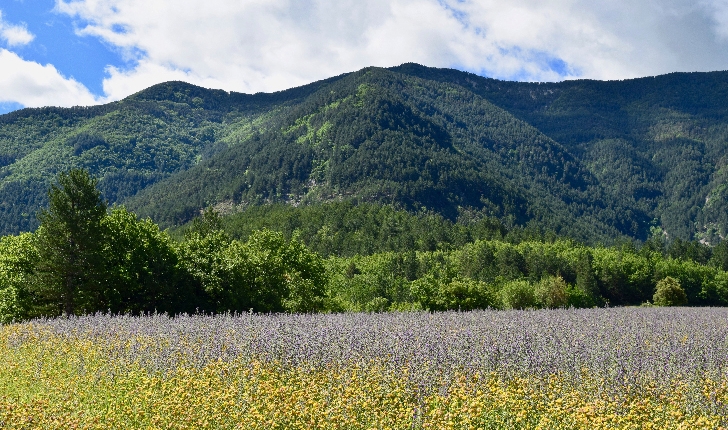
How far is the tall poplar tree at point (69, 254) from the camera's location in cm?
2866

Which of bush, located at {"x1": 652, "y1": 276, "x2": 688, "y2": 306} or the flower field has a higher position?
bush, located at {"x1": 652, "y1": 276, "x2": 688, "y2": 306}

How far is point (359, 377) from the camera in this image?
10.3 metres

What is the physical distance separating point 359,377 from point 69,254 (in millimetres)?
23706

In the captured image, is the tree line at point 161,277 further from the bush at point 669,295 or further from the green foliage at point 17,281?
the bush at point 669,295

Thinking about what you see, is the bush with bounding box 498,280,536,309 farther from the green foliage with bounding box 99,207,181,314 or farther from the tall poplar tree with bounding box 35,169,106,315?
Answer: the tall poplar tree with bounding box 35,169,106,315

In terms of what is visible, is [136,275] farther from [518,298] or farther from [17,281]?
[518,298]

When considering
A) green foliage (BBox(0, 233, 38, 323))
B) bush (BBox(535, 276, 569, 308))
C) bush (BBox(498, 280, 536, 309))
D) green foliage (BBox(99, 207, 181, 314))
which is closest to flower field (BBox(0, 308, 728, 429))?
green foliage (BBox(99, 207, 181, 314))

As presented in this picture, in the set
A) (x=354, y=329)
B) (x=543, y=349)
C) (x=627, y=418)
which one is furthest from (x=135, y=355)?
(x=627, y=418)

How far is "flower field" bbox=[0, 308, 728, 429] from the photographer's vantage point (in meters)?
8.50

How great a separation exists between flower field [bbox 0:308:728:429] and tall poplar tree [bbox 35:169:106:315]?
47.6ft

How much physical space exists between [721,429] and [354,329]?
8.05 metres

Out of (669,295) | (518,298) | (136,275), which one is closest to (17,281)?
(136,275)

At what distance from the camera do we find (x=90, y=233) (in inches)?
1168

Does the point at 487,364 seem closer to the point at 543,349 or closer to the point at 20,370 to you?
the point at 543,349
